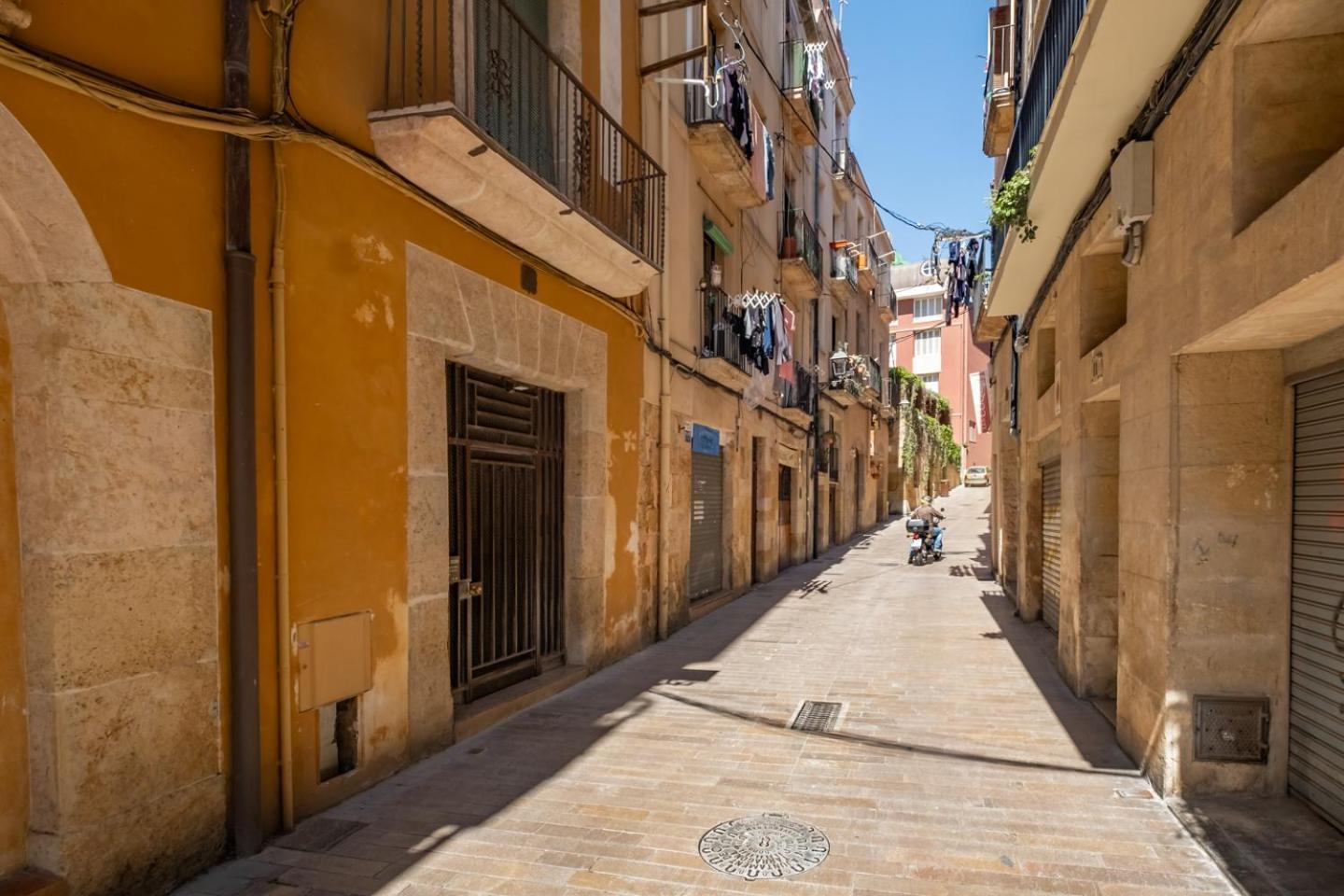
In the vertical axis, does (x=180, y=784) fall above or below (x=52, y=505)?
below

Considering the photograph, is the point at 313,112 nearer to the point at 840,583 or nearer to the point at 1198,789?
the point at 1198,789

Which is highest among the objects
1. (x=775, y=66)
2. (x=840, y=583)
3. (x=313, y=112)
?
(x=775, y=66)

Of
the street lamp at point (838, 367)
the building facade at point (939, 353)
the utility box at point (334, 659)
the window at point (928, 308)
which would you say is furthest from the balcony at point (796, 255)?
the window at point (928, 308)

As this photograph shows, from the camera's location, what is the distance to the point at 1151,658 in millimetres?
4719

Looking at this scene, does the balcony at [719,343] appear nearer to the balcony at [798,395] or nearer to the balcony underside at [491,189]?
the balcony at [798,395]

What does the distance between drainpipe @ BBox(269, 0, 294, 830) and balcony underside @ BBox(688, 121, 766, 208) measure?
7107 mm

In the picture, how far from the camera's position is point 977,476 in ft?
155

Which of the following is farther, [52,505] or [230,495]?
[230,495]

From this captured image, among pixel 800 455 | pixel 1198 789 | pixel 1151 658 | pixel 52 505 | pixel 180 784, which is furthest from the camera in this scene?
pixel 800 455

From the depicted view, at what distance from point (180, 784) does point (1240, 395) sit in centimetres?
558

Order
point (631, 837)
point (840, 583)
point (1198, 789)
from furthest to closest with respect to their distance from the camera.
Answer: point (840, 583), point (1198, 789), point (631, 837)

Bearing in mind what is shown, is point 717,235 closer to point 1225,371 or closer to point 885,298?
point 1225,371

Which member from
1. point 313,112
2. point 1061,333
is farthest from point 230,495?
point 1061,333

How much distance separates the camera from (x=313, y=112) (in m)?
4.33
